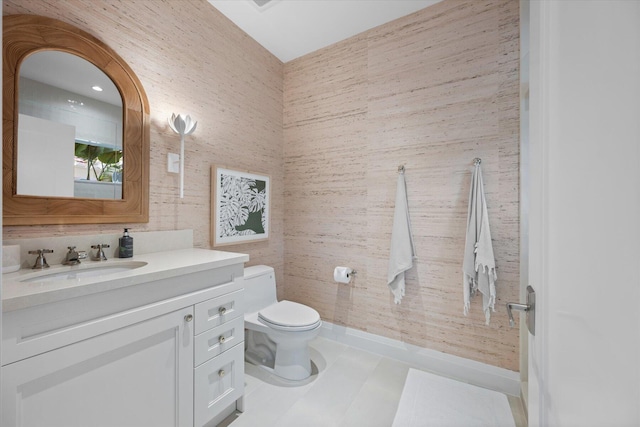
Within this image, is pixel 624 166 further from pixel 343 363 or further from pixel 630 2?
pixel 343 363

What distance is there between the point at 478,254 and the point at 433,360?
86 centimetres

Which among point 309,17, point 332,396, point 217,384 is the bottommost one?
point 332,396

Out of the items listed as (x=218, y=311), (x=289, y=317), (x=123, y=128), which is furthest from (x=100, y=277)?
(x=289, y=317)

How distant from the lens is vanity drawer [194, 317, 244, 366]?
→ 4.49 ft

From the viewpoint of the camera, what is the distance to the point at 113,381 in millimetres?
1085

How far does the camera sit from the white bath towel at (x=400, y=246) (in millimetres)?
2072

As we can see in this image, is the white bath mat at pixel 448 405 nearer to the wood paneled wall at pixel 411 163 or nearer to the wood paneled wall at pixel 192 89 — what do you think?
the wood paneled wall at pixel 411 163

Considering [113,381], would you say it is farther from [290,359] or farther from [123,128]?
[123,128]

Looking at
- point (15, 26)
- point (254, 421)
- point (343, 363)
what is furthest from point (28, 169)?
point (343, 363)

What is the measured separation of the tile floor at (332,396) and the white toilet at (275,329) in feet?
0.28

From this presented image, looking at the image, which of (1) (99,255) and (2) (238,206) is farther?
(2) (238,206)

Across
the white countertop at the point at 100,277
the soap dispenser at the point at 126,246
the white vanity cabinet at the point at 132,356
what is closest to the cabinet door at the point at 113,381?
the white vanity cabinet at the point at 132,356

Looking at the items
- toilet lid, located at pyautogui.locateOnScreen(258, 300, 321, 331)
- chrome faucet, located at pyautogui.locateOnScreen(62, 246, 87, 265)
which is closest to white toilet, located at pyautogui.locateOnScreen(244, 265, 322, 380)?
toilet lid, located at pyautogui.locateOnScreen(258, 300, 321, 331)

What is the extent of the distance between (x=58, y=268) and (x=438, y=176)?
224cm
